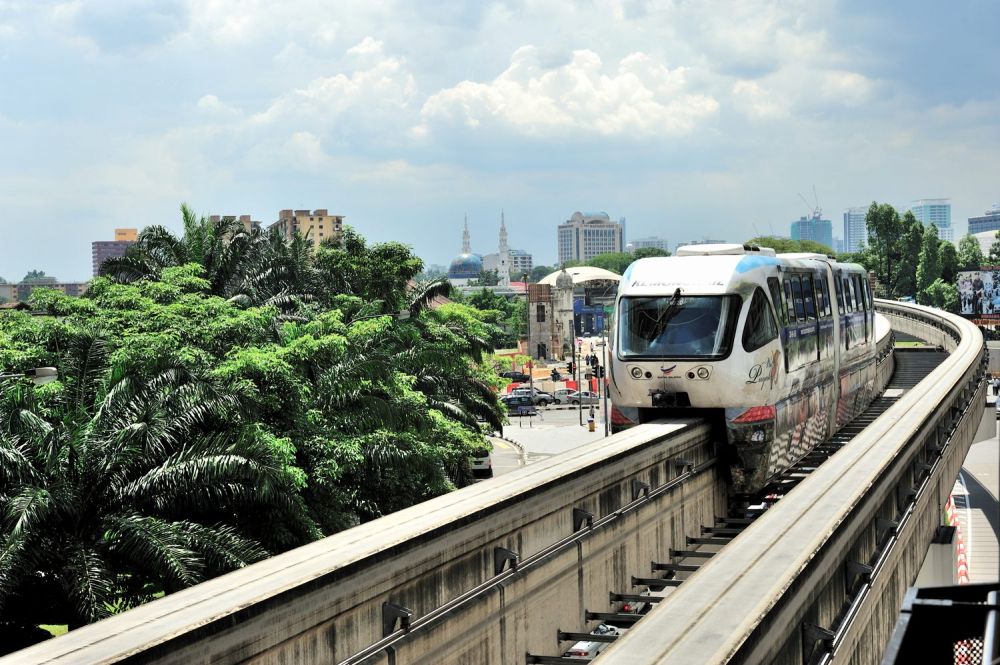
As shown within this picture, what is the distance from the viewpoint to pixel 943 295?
12388cm

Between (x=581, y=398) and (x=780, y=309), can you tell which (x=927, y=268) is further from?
(x=780, y=309)

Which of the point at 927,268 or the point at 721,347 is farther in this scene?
the point at 927,268

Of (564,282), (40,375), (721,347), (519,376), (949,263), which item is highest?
(949,263)

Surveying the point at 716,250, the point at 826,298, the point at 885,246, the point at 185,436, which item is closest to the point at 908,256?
the point at 885,246

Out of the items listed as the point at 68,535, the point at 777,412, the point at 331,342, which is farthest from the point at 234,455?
the point at 777,412

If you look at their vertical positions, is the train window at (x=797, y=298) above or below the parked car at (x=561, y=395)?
above

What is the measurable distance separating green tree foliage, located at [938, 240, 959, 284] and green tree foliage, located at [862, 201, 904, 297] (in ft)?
10.3

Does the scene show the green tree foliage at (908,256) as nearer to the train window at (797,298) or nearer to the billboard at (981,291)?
the billboard at (981,291)

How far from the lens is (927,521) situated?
18.1 meters

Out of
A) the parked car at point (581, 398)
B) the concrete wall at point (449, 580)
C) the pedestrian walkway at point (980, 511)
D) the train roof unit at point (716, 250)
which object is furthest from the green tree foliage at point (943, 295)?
the concrete wall at point (449, 580)

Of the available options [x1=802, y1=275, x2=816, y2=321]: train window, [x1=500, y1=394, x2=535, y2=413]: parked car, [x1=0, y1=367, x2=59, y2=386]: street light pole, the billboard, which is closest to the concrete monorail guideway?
[x1=802, y1=275, x2=816, y2=321]: train window

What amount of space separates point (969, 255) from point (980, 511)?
94425mm

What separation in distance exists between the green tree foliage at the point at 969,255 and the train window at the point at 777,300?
122464 mm

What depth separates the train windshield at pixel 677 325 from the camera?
1499 cm
